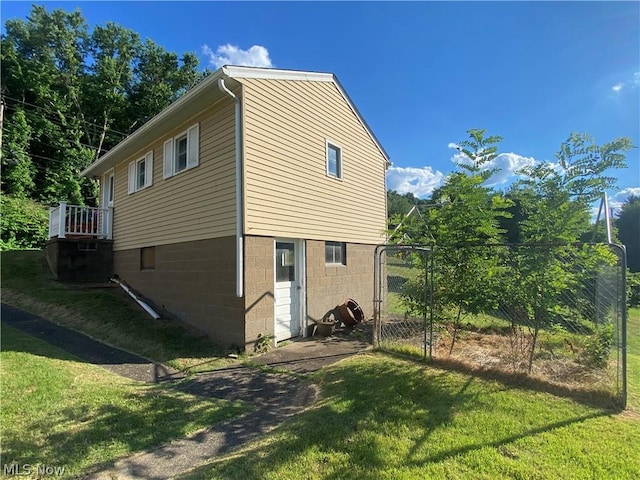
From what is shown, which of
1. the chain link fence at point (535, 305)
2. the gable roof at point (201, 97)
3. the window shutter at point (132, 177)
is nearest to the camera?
the chain link fence at point (535, 305)

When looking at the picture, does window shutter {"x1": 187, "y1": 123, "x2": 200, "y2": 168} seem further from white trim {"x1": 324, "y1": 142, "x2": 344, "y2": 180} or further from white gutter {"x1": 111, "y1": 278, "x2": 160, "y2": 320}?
white gutter {"x1": 111, "y1": 278, "x2": 160, "y2": 320}

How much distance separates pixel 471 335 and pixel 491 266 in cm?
266

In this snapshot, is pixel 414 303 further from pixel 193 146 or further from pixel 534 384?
pixel 193 146

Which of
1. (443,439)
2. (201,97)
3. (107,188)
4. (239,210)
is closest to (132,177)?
(107,188)

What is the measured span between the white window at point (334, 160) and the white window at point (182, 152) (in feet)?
11.5

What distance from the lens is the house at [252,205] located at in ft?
23.0

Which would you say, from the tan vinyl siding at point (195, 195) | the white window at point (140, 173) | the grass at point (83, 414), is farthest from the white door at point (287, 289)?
the white window at point (140, 173)

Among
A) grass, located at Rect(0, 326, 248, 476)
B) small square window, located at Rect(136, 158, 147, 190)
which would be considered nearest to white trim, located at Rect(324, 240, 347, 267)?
grass, located at Rect(0, 326, 248, 476)

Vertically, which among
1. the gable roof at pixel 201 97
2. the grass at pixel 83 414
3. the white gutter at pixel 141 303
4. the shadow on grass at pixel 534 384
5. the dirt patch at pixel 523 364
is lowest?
the grass at pixel 83 414

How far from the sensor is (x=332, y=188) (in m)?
9.62

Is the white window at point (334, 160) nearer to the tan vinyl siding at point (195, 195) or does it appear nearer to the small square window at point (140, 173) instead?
the tan vinyl siding at point (195, 195)

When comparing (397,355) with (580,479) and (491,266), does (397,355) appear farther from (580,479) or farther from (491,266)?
(580,479)

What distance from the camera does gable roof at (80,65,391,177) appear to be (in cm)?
701

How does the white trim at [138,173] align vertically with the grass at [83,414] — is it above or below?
above
